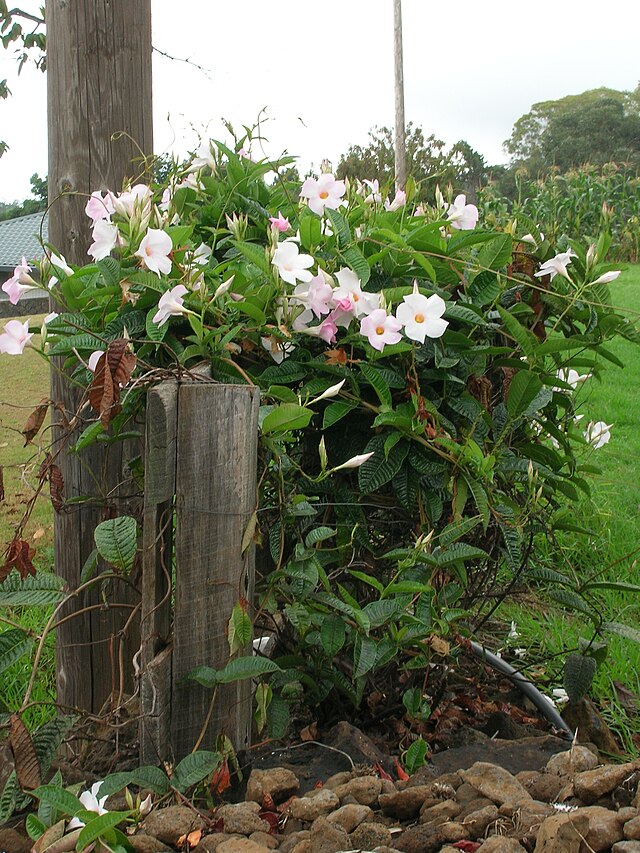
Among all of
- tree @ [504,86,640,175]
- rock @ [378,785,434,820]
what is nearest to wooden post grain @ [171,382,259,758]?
rock @ [378,785,434,820]

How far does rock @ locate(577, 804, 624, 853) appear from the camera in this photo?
1117 mm

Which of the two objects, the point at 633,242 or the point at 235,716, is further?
the point at 633,242

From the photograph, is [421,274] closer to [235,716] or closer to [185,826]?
[235,716]

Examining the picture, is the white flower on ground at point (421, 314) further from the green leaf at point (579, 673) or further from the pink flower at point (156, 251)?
the green leaf at point (579, 673)

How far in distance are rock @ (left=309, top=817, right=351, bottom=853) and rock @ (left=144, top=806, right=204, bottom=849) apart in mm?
200

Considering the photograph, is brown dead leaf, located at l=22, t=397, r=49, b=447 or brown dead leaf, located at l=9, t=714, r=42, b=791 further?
brown dead leaf, located at l=22, t=397, r=49, b=447

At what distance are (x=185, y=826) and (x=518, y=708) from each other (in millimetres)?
1159

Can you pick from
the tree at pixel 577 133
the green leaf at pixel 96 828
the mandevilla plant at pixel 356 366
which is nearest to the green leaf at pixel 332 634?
the mandevilla plant at pixel 356 366

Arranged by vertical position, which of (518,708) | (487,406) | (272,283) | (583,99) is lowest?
(518,708)

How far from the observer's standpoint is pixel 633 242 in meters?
15.1

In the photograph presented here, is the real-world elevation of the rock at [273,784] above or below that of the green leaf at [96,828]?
below

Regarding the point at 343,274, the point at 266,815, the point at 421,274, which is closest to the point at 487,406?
the point at 421,274

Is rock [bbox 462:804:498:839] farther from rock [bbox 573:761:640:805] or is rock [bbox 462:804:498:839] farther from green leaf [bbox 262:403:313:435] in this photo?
green leaf [bbox 262:403:313:435]

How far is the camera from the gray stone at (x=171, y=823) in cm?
126
